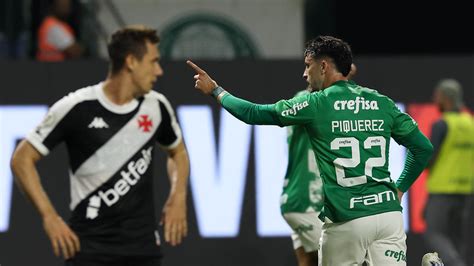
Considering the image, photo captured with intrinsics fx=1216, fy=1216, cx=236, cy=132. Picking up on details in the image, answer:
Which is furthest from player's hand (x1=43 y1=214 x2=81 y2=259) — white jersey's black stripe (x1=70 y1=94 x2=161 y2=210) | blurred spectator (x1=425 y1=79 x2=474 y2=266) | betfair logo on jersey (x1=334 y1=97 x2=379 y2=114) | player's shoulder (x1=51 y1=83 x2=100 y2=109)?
blurred spectator (x1=425 y1=79 x2=474 y2=266)

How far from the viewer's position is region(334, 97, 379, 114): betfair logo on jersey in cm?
766

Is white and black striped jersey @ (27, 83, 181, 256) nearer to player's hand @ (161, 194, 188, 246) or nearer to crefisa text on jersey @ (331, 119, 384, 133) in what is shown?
player's hand @ (161, 194, 188, 246)

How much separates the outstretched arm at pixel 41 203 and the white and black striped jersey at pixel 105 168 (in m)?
0.10

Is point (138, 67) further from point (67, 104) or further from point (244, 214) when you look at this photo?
point (244, 214)

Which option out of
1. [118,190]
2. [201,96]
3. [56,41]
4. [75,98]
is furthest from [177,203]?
[56,41]

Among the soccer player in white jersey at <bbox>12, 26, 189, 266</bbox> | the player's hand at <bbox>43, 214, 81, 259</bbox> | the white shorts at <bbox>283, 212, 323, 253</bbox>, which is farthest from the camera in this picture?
the white shorts at <bbox>283, 212, 323, 253</bbox>

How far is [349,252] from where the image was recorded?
7.66m

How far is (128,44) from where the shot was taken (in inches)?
306

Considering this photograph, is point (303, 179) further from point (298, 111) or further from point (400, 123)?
point (298, 111)

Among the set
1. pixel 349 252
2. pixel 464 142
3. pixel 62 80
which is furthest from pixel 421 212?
pixel 349 252

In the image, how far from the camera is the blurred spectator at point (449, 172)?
1376cm

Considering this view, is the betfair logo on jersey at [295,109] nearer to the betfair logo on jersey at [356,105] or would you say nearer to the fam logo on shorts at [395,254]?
the betfair logo on jersey at [356,105]

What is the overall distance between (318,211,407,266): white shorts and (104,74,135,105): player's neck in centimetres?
159

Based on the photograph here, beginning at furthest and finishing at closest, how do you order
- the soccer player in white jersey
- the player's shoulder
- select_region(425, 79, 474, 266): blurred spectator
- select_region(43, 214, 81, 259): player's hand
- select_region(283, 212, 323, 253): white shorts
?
select_region(425, 79, 474, 266): blurred spectator
select_region(283, 212, 323, 253): white shorts
the player's shoulder
the soccer player in white jersey
select_region(43, 214, 81, 259): player's hand
